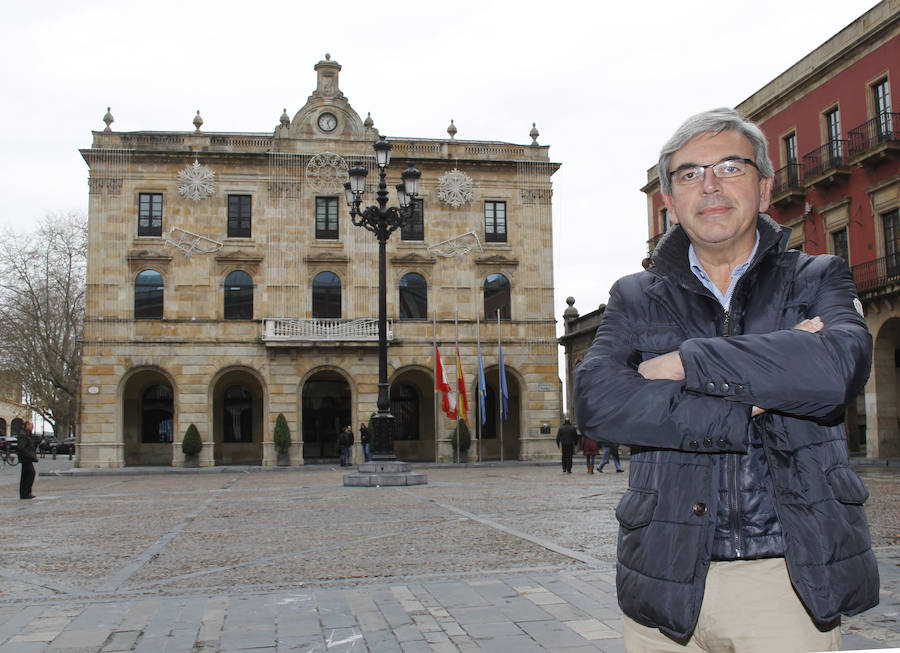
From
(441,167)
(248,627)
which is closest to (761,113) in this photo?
(441,167)

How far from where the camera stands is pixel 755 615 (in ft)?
6.87

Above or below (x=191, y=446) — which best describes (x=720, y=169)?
above

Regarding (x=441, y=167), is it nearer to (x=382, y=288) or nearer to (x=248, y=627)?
(x=382, y=288)

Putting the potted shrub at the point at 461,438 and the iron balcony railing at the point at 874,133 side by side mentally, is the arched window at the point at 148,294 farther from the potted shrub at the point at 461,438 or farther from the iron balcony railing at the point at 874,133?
the iron balcony railing at the point at 874,133

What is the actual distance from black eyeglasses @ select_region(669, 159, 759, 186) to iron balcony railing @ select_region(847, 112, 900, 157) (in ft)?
83.1

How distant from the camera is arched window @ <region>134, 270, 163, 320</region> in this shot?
34125 mm

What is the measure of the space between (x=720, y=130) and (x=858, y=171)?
88.8 feet

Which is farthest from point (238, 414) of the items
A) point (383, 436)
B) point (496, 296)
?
point (383, 436)

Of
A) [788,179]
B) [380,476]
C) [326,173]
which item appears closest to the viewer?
[380,476]

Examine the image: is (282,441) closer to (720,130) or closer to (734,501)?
(720,130)

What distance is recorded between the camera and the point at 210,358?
3397 cm

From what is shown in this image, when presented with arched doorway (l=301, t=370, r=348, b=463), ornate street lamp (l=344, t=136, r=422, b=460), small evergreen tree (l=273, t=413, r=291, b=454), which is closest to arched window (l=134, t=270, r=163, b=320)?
small evergreen tree (l=273, t=413, r=291, b=454)

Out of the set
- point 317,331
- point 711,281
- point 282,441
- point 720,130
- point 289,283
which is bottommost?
point 282,441

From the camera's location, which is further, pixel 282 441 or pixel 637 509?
pixel 282 441
